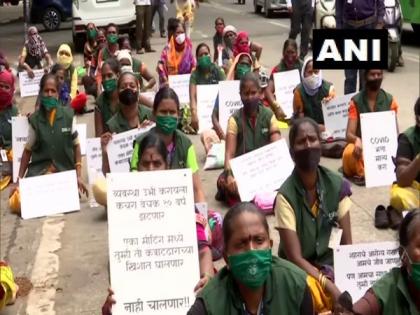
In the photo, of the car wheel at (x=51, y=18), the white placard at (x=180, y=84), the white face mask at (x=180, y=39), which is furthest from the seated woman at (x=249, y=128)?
the car wheel at (x=51, y=18)

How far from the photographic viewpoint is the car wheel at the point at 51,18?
22.2 m

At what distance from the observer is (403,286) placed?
3.31 metres

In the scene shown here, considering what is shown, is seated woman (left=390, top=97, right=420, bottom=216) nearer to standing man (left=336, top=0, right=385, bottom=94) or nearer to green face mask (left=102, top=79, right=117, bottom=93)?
green face mask (left=102, top=79, right=117, bottom=93)

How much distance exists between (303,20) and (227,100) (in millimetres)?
6710

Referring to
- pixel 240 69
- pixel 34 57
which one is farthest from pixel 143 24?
pixel 240 69

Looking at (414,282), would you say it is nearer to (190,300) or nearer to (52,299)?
(190,300)

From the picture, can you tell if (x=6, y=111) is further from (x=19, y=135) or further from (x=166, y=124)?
(x=166, y=124)

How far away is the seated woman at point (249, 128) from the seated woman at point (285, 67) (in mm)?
3181

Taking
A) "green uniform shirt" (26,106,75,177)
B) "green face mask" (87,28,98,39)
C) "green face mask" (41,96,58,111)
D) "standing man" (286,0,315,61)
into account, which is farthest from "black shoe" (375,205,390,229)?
"green face mask" (87,28,98,39)

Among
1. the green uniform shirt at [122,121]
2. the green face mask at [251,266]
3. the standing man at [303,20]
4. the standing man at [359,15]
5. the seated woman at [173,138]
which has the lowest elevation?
the standing man at [303,20]

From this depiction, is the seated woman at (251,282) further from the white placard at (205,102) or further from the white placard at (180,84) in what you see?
the white placard at (180,84)

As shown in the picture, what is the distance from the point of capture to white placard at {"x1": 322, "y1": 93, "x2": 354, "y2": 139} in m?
8.77

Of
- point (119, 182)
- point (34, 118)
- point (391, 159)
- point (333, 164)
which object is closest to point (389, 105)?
point (391, 159)

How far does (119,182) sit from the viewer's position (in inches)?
172
